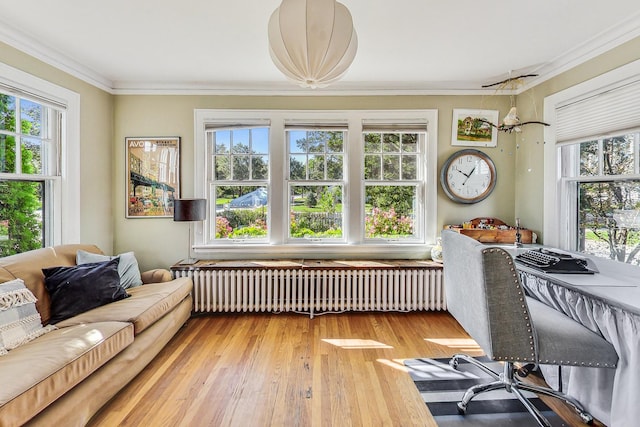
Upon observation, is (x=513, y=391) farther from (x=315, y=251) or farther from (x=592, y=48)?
(x=592, y=48)

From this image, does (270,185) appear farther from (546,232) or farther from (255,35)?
(546,232)

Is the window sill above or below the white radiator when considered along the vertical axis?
above

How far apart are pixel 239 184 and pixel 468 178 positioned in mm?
2632

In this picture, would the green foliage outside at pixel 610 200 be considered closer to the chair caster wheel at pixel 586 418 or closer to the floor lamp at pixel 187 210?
the chair caster wheel at pixel 586 418

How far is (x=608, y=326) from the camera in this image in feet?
5.29

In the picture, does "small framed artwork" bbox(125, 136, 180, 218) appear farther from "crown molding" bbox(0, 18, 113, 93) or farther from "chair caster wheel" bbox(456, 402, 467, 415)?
"chair caster wheel" bbox(456, 402, 467, 415)

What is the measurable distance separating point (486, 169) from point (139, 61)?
12.4 ft

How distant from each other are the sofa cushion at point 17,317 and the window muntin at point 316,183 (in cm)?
224

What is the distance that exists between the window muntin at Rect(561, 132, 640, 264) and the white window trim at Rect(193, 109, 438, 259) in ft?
4.11

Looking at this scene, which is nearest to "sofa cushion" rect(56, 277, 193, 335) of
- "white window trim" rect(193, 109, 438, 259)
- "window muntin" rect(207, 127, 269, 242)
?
"white window trim" rect(193, 109, 438, 259)

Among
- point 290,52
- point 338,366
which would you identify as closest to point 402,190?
point 338,366

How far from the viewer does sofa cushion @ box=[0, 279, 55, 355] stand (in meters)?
1.76

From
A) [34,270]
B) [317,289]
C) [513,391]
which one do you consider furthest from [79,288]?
[513,391]

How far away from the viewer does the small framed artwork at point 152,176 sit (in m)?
3.46
